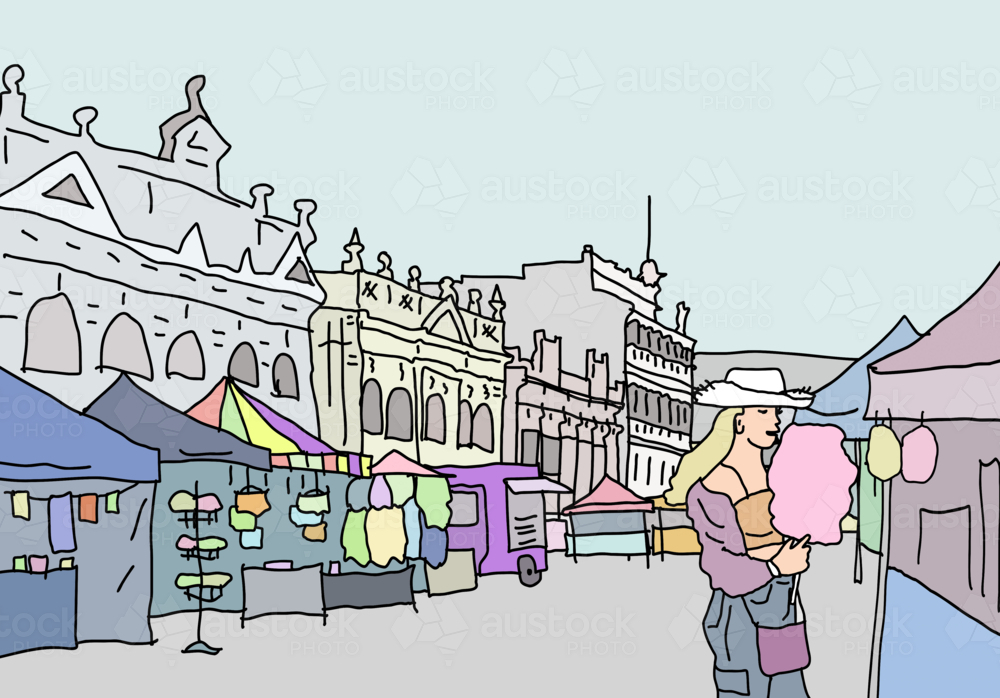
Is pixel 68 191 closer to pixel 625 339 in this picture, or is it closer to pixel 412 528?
pixel 412 528

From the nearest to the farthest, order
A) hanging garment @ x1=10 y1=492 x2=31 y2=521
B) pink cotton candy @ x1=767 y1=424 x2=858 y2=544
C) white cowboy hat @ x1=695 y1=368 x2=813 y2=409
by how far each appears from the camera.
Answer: pink cotton candy @ x1=767 y1=424 x2=858 y2=544 < white cowboy hat @ x1=695 y1=368 x2=813 y2=409 < hanging garment @ x1=10 y1=492 x2=31 y2=521

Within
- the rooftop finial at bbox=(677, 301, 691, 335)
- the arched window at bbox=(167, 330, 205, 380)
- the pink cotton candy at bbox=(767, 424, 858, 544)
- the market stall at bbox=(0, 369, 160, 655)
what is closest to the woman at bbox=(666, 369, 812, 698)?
the pink cotton candy at bbox=(767, 424, 858, 544)

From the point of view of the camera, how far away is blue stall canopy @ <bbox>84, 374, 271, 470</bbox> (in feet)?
36.7

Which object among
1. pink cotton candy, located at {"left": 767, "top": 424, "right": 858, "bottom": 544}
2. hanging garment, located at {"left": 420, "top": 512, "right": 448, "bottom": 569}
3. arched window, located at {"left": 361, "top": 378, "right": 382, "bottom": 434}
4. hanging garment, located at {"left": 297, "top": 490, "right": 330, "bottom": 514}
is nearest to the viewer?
pink cotton candy, located at {"left": 767, "top": 424, "right": 858, "bottom": 544}

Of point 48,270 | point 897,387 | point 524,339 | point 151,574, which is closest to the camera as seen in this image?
point 897,387

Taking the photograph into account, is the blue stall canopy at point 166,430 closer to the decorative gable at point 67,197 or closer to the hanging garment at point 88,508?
the hanging garment at point 88,508

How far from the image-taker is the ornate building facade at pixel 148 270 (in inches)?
477

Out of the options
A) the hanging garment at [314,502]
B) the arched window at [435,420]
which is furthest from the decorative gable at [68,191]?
the arched window at [435,420]

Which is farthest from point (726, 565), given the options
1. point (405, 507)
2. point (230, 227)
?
point (230, 227)

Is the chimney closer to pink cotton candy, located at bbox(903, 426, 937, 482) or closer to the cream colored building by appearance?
the cream colored building

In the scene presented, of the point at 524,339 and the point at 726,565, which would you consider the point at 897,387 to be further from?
the point at 524,339

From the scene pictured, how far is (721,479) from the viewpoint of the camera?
299 inches

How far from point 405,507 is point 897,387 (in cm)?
561

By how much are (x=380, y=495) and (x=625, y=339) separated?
10.9 m
